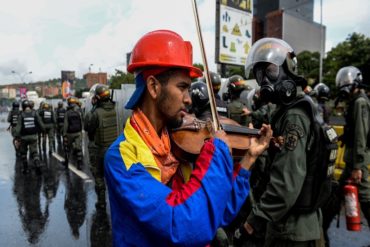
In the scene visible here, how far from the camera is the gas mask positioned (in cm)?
235

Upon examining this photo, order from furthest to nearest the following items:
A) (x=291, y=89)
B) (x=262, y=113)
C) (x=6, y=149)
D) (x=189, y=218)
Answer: (x=6, y=149), (x=262, y=113), (x=291, y=89), (x=189, y=218)

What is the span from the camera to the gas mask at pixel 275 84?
2.35 m

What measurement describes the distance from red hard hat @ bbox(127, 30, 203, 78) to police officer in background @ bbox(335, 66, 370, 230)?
3.39 meters

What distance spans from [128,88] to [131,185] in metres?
4.74

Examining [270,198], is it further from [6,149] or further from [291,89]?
[6,149]

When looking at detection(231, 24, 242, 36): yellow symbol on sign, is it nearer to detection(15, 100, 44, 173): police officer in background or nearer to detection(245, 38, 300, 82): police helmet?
detection(15, 100, 44, 173): police officer in background

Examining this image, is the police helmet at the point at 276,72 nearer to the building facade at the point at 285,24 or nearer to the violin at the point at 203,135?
the violin at the point at 203,135

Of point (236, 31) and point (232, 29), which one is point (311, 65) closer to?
point (236, 31)

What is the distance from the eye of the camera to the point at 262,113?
18.5ft

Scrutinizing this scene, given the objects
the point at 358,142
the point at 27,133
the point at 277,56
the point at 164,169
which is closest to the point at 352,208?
the point at 358,142

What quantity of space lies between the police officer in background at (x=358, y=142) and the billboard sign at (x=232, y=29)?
44.4 feet

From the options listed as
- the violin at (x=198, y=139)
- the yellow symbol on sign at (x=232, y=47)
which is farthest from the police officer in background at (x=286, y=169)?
the yellow symbol on sign at (x=232, y=47)

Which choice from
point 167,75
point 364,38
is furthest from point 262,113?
point 364,38

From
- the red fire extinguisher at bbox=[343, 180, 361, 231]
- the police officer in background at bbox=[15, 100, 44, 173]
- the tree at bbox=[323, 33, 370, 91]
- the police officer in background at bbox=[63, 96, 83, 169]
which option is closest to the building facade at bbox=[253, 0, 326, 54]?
the tree at bbox=[323, 33, 370, 91]
